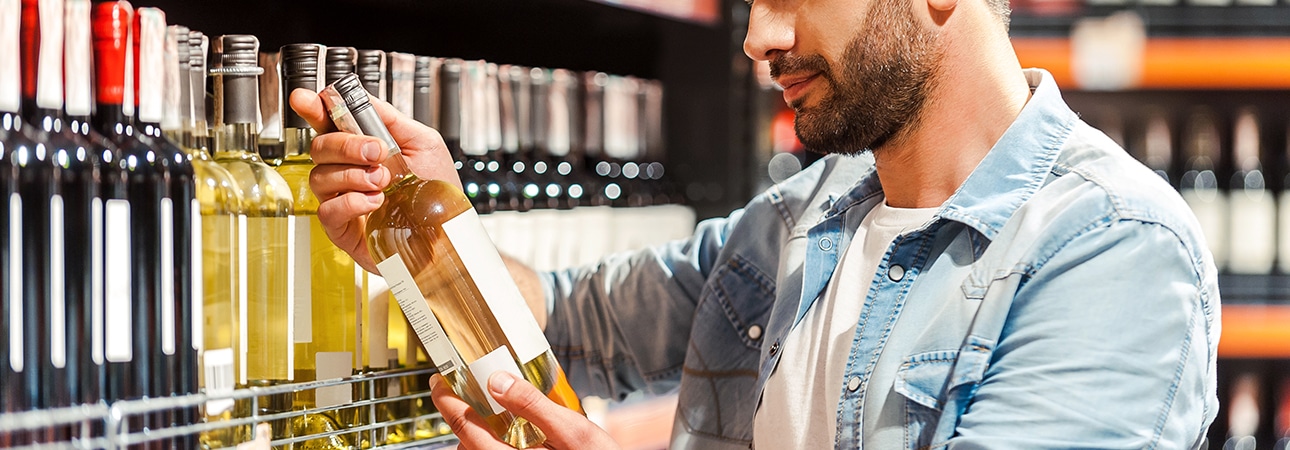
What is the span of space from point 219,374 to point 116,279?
130 mm

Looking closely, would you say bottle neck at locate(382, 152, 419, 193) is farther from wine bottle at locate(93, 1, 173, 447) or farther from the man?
wine bottle at locate(93, 1, 173, 447)

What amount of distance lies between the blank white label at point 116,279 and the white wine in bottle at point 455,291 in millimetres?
188

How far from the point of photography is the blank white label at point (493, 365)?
3.08 ft

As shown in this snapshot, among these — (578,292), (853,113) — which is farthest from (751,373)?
(853,113)

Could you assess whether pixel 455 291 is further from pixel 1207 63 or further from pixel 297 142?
pixel 1207 63

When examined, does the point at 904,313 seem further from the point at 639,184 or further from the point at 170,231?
the point at 639,184

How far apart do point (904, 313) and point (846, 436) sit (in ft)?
0.42

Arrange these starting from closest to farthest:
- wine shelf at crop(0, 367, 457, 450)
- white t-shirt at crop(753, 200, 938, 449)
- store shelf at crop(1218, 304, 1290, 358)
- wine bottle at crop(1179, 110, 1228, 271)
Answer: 1. wine shelf at crop(0, 367, 457, 450)
2. white t-shirt at crop(753, 200, 938, 449)
3. store shelf at crop(1218, 304, 1290, 358)
4. wine bottle at crop(1179, 110, 1228, 271)

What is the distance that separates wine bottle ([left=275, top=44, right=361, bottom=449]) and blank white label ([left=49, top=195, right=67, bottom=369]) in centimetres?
21

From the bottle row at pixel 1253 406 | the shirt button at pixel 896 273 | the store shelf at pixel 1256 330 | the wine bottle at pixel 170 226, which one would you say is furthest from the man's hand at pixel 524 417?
the bottle row at pixel 1253 406

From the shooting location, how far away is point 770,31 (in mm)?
1155

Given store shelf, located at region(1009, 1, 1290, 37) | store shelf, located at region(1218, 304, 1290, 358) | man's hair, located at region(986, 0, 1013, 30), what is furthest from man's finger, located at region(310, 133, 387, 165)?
store shelf, located at region(1218, 304, 1290, 358)

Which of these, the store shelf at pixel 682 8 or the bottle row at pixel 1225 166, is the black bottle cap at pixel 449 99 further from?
the bottle row at pixel 1225 166

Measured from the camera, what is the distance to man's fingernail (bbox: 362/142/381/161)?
3.10 ft
